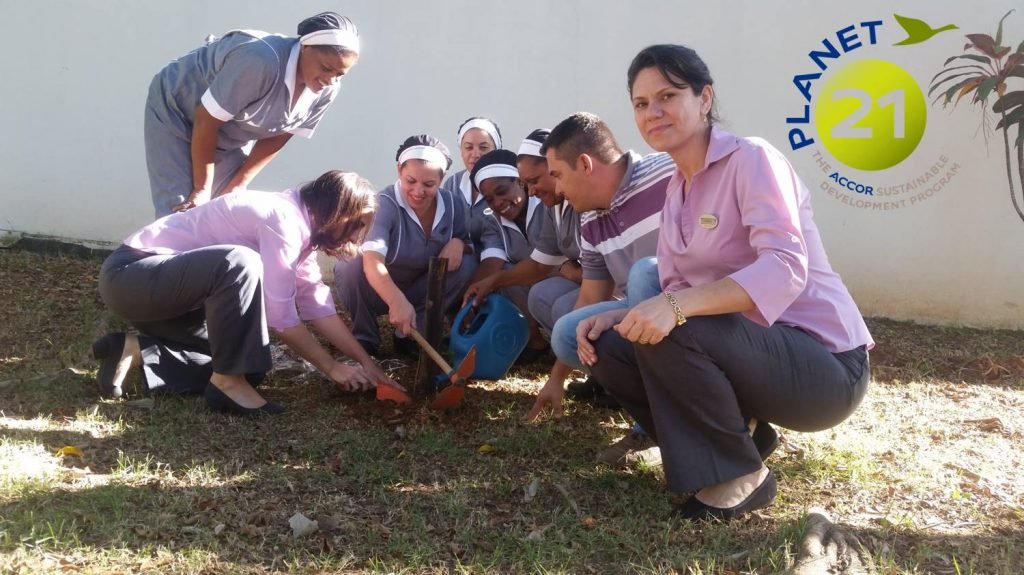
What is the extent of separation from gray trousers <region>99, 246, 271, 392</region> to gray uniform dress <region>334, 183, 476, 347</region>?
92 centimetres

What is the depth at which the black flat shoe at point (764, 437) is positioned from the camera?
2688 millimetres

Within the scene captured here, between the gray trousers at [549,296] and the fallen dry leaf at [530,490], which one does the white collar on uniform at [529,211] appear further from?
the fallen dry leaf at [530,490]

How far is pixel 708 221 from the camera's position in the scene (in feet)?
7.89

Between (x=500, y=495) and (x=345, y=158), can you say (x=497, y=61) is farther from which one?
(x=500, y=495)

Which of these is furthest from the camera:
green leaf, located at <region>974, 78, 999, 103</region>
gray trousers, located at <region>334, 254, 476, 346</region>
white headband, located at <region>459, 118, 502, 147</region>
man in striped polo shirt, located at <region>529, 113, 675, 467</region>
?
green leaf, located at <region>974, 78, 999, 103</region>

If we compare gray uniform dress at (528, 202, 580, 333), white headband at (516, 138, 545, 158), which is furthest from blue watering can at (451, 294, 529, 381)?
white headband at (516, 138, 545, 158)

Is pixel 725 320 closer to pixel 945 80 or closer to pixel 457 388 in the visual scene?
pixel 457 388

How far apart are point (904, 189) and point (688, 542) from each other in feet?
11.8

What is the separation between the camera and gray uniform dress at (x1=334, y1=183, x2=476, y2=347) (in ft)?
13.6

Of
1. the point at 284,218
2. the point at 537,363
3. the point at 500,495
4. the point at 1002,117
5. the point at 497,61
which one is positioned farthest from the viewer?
the point at 497,61

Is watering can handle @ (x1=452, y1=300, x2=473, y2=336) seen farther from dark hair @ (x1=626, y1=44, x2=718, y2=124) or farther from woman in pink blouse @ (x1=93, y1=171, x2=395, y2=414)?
dark hair @ (x1=626, y1=44, x2=718, y2=124)

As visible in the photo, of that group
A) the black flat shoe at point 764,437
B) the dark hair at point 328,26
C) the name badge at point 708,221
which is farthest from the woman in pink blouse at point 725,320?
the dark hair at point 328,26

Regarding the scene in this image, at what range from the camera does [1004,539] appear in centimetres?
Answer: 243

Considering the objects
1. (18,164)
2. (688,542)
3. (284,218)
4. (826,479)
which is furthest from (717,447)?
(18,164)
